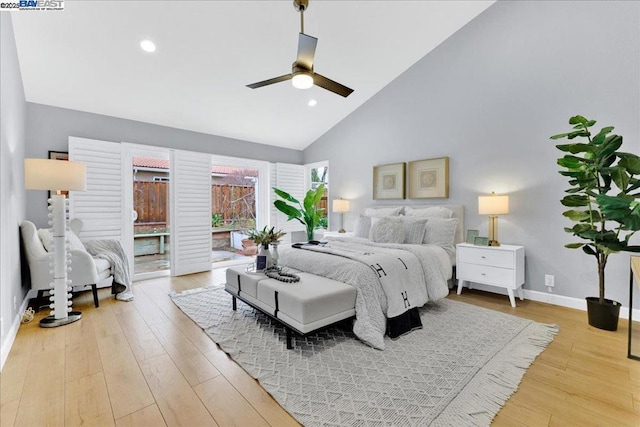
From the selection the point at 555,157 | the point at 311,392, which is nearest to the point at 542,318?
the point at 555,157

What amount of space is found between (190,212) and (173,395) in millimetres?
3533

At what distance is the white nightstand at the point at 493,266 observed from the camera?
126 inches

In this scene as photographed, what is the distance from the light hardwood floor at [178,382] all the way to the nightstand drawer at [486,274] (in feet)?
1.72

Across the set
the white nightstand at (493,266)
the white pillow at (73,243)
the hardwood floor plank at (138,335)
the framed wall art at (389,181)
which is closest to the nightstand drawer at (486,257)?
the white nightstand at (493,266)

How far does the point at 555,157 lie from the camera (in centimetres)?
321

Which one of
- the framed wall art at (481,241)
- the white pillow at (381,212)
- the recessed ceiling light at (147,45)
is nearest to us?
the recessed ceiling light at (147,45)

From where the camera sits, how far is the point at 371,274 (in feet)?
8.17

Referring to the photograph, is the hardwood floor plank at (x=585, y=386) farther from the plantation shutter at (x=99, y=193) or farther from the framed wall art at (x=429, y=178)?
the plantation shutter at (x=99, y=193)

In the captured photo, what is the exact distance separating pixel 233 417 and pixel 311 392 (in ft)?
1.53

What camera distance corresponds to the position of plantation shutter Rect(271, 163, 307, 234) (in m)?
6.06

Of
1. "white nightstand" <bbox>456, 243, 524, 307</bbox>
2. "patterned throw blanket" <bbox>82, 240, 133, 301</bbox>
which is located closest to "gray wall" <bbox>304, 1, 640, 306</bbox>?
"white nightstand" <bbox>456, 243, 524, 307</bbox>

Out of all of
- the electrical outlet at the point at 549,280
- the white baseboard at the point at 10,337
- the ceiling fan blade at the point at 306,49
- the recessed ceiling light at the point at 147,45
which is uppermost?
the recessed ceiling light at the point at 147,45

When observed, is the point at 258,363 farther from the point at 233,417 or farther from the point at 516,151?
the point at 516,151

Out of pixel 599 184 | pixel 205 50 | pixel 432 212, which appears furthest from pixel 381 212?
pixel 205 50
